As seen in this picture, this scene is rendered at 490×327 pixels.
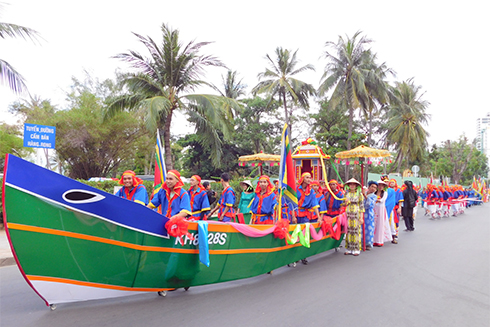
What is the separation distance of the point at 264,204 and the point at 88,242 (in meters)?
3.13

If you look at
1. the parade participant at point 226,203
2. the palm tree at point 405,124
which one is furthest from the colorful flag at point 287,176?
the palm tree at point 405,124

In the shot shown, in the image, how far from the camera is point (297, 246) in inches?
239

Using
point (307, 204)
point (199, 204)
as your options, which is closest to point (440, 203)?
point (307, 204)

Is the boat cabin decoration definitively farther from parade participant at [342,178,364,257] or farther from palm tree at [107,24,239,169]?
parade participant at [342,178,364,257]

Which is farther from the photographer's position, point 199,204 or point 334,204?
point 334,204

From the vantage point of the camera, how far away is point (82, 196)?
11.5 feet

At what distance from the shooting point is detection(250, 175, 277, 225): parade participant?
5.87 meters

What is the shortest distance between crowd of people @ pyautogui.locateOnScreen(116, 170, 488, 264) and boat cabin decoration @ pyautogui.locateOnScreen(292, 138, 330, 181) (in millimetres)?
4773

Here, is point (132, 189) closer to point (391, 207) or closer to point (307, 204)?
point (307, 204)

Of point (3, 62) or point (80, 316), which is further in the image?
point (3, 62)

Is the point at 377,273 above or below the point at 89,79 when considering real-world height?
below

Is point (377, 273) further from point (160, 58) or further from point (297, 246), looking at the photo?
point (160, 58)

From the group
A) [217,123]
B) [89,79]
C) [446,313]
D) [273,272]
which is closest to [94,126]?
[217,123]

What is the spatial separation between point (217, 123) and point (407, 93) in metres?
26.5
